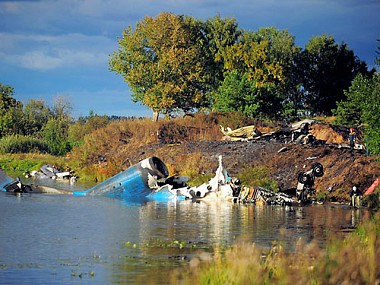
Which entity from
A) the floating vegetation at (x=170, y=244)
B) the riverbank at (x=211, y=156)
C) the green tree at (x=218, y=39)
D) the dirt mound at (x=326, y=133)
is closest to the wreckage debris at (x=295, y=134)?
the dirt mound at (x=326, y=133)

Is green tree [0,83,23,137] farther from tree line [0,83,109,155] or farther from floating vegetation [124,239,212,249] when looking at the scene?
floating vegetation [124,239,212,249]

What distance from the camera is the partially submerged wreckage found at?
29.9 metres

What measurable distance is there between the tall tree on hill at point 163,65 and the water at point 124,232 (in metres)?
45.9

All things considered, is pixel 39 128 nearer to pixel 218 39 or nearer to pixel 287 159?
pixel 218 39

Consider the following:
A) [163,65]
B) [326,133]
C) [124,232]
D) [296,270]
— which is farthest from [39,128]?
[296,270]

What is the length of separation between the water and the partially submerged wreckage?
1.05m

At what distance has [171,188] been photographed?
1281 inches

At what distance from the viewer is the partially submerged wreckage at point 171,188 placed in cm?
2988

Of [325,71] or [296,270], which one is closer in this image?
[296,270]

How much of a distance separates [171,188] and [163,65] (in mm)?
45189

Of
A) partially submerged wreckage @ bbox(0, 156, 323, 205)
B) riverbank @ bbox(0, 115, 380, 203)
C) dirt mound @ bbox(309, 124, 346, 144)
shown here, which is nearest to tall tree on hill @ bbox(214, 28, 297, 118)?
riverbank @ bbox(0, 115, 380, 203)

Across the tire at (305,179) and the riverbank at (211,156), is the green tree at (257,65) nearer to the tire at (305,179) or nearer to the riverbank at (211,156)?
the riverbank at (211,156)

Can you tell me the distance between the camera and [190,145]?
4319 centimetres

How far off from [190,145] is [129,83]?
38274 mm
